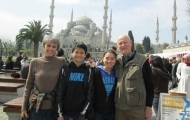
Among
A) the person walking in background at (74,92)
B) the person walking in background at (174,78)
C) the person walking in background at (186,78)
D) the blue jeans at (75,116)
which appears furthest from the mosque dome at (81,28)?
the blue jeans at (75,116)

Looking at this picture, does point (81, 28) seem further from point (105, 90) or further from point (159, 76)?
point (105, 90)

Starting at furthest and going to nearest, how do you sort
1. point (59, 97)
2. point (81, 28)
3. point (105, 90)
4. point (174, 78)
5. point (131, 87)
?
point (81, 28) < point (174, 78) < point (105, 90) < point (131, 87) < point (59, 97)

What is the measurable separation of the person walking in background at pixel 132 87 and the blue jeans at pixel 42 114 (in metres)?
1.01

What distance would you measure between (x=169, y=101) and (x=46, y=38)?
2.27 meters

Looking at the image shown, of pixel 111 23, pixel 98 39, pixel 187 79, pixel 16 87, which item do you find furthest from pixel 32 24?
pixel 98 39

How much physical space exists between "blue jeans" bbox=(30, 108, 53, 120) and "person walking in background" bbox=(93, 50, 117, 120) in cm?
68

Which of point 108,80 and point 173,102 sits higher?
point 108,80

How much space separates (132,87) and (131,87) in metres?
0.01

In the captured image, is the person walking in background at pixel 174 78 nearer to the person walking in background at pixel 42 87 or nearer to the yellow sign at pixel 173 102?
the yellow sign at pixel 173 102

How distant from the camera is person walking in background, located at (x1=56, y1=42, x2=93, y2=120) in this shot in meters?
2.48

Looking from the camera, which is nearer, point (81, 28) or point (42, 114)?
point (42, 114)

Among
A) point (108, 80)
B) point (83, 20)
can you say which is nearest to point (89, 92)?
point (108, 80)

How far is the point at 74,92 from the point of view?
2490 millimetres

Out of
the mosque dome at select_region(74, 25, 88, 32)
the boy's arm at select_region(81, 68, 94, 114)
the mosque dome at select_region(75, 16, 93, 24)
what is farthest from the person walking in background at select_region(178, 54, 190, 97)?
the mosque dome at select_region(75, 16, 93, 24)
